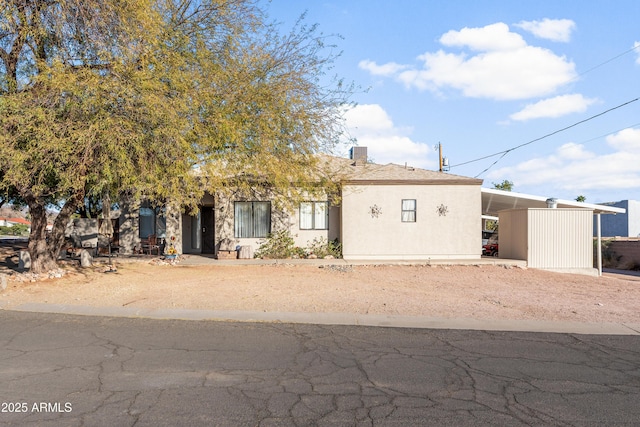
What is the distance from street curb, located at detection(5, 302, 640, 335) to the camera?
29.2 feet

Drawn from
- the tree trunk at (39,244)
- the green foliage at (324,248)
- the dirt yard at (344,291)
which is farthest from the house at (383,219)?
the tree trunk at (39,244)

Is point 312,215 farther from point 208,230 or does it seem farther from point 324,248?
point 208,230

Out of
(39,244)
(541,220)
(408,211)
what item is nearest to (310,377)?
(39,244)

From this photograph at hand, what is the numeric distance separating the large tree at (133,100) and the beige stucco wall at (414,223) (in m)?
6.68

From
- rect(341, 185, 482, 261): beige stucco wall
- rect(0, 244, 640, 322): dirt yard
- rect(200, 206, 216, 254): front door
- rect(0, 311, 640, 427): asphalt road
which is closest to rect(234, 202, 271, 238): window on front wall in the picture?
rect(200, 206, 216, 254): front door

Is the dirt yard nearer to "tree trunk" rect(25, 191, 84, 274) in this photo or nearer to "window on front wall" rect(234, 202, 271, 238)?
"tree trunk" rect(25, 191, 84, 274)

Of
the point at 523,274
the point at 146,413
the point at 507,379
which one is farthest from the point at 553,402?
the point at 523,274

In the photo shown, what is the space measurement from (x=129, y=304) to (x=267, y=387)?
6.60 meters

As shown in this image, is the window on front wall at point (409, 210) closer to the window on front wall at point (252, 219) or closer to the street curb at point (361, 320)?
the window on front wall at point (252, 219)

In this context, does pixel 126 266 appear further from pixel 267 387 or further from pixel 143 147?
pixel 267 387

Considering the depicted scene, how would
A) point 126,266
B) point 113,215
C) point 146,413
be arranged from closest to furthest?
point 146,413
point 126,266
point 113,215

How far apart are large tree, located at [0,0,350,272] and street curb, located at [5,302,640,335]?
3059 millimetres

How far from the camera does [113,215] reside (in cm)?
2506

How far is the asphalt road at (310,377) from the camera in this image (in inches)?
183
